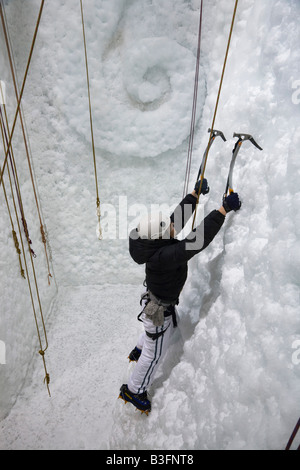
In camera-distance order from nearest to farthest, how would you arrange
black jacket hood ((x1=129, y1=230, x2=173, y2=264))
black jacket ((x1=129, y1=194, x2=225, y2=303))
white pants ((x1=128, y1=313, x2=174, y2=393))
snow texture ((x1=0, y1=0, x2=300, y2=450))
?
snow texture ((x1=0, y1=0, x2=300, y2=450))
black jacket ((x1=129, y1=194, x2=225, y2=303))
black jacket hood ((x1=129, y1=230, x2=173, y2=264))
white pants ((x1=128, y1=313, x2=174, y2=393))

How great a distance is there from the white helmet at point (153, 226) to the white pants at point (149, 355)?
0.48 meters

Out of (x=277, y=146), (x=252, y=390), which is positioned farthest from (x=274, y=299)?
(x=277, y=146)

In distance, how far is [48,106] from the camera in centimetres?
238

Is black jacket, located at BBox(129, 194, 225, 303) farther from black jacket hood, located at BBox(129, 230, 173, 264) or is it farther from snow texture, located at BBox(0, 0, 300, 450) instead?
snow texture, located at BBox(0, 0, 300, 450)

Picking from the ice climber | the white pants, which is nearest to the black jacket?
the ice climber

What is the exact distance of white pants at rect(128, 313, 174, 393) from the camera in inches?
64.2

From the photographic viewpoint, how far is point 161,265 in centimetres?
142

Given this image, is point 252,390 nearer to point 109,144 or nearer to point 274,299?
point 274,299

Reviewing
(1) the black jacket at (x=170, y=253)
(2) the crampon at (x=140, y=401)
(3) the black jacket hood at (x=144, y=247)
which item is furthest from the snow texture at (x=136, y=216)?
(3) the black jacket hood at (x=144, y=247)

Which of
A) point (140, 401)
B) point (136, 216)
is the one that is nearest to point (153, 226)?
point (140, 401)

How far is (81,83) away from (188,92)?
784mm

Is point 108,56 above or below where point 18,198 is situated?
above

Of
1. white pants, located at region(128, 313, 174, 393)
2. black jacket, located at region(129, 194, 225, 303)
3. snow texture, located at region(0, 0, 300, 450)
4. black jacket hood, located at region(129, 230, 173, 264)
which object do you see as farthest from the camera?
white pants, located at region(128, 313, 174, 393)

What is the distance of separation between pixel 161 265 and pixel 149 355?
0.55 metres
